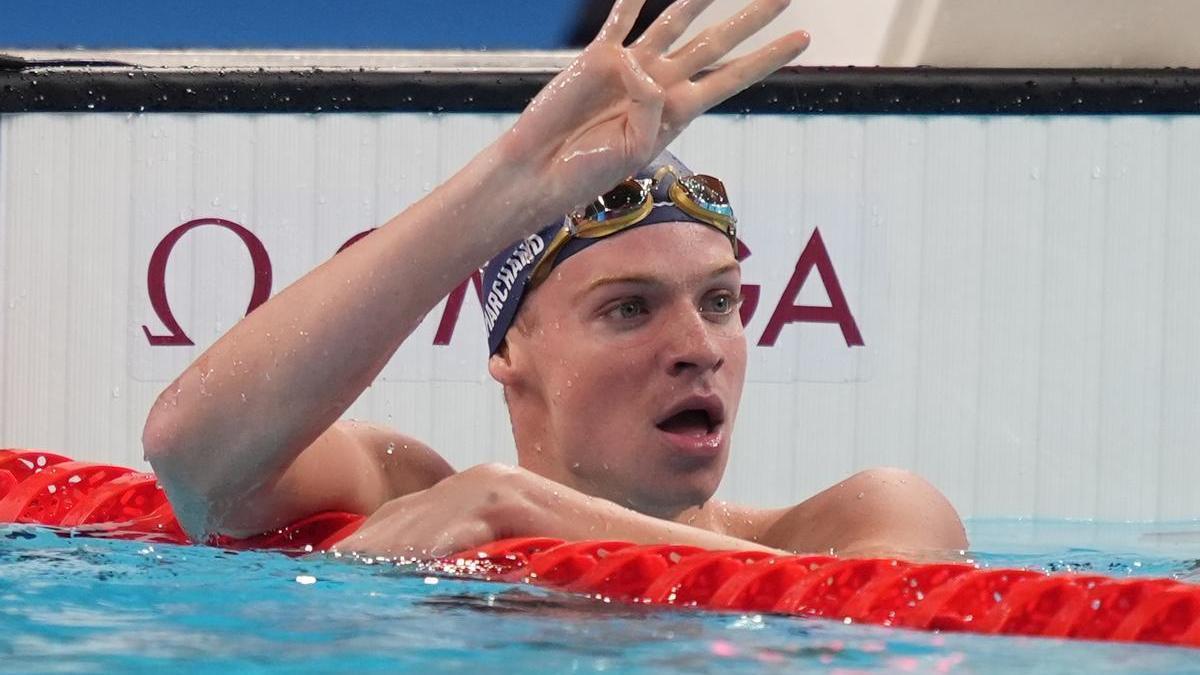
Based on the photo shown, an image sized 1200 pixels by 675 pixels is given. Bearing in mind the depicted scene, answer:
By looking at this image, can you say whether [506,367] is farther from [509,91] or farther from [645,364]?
[509,91]

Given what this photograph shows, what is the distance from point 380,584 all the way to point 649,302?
62 centimetres

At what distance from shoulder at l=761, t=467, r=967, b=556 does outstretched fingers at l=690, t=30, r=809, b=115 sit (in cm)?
77

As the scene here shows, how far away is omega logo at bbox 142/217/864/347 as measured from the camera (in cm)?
444

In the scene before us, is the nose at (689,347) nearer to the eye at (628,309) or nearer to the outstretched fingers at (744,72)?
the eye at (628,309)

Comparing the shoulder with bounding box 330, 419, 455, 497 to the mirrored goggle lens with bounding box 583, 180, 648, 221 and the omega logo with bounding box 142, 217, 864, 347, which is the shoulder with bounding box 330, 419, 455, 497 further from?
the omega logo with bounding box 142, 217, 864, 347

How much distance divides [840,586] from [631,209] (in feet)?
2.50

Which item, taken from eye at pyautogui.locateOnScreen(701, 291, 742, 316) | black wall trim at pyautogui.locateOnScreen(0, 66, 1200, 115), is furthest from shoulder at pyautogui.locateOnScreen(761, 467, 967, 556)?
black wall trim at pyautogui.locateOnScreen(0, 66, 1200, 115)

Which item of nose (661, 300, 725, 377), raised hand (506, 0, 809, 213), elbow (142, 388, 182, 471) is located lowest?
elbow (142, 388, 182, 471)

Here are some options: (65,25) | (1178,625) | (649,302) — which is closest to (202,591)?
(649,302)

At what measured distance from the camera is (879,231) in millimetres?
4457

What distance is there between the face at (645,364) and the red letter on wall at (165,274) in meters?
2.07

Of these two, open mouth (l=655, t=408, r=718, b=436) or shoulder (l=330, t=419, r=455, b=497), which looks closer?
open mouth (l=655, t=408, r=718, b=436)

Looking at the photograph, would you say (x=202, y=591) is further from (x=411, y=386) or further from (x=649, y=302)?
(x=411, y=386)

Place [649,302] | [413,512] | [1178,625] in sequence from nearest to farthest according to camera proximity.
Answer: [1178,625] → [413,512] → [649,302]
